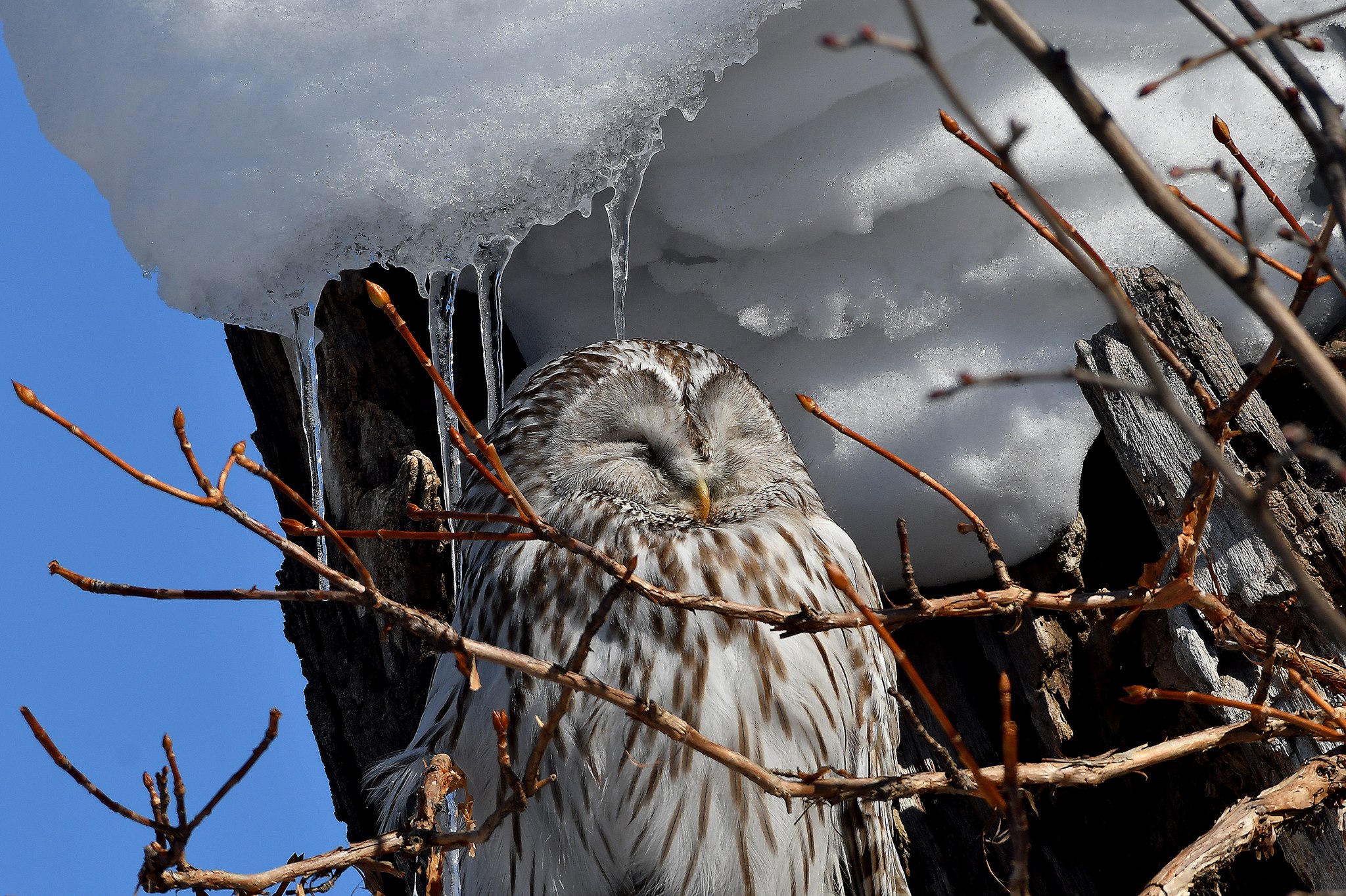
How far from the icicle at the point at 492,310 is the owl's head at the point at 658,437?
201mm

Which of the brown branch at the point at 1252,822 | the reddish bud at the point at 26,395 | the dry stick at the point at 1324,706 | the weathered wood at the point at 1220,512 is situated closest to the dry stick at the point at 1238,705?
the dry stick at the point at 1324,706

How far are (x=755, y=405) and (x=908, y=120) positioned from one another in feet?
2.74

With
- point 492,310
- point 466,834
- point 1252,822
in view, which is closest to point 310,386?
point 492,310

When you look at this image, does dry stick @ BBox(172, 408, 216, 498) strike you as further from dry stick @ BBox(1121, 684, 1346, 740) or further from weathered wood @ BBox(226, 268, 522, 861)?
weathered wood @ BBox(226, 268, 522, 861)

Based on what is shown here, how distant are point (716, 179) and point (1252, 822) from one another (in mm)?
1775

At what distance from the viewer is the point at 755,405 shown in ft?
7.47

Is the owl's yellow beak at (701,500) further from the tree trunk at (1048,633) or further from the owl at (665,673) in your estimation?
the tree trunk at (1048,633)

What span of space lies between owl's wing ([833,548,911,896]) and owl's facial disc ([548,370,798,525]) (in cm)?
25

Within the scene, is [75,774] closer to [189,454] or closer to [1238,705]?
[189,454]

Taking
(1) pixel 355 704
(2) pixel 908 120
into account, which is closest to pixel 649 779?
(1) pixel 355 704

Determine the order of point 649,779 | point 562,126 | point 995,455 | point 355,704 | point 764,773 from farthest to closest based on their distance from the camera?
1. point 355,704
2. point 995,455
3. point 562,126
4. point 649,779
5. point 764,773

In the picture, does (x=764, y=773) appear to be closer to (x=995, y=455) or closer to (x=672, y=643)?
(x=672, y=643)

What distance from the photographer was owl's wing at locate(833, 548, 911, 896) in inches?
81.4

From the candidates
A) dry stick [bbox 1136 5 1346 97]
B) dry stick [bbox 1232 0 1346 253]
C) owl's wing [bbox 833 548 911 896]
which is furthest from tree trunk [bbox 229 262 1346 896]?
dry stick [bbox 1232 0 1346 253]
